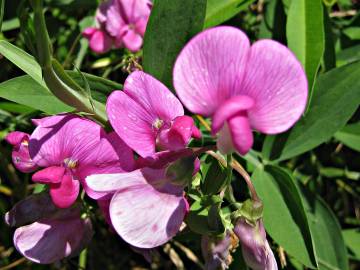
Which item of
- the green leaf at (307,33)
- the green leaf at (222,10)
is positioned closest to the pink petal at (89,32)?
the green leaf at (222,10)

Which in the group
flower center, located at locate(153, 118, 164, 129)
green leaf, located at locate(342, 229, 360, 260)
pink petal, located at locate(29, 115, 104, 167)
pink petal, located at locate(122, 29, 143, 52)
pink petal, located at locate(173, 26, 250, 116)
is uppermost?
pink petal, located at locate(173, 26, 250, 116)

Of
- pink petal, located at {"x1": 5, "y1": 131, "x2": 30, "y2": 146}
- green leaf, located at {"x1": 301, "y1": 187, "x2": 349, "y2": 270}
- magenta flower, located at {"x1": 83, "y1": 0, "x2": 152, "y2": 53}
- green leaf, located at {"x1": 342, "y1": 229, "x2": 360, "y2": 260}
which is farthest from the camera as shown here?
green leaf, located at {"x1": 342, "y1": 229, "x2": 360, "y2": 260}

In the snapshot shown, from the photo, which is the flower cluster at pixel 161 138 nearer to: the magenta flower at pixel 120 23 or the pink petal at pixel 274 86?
the pink petal at pixel 274 86

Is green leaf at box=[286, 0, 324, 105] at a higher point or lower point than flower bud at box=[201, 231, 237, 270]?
higher

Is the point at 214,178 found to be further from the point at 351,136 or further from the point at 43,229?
the point at 351,136

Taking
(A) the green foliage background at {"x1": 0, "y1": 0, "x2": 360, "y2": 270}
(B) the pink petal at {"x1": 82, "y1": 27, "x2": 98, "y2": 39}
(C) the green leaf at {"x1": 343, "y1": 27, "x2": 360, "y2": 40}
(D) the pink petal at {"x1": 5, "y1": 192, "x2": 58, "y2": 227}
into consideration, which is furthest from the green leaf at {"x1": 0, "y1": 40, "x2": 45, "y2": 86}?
(C) the green leaf at {"x1": 343, "y1": 27, "x2": 360, "y2": 40}

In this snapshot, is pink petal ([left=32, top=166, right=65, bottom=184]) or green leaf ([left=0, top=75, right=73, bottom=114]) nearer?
pink petal ([left=32, top=166, right=65, bottom=184])

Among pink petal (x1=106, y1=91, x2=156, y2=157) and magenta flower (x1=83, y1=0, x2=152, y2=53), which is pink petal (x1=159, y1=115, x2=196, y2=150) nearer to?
pink petal (x1=106, y1=91, x2=156, y2=157)

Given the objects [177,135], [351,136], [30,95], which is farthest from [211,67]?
[351,136]
